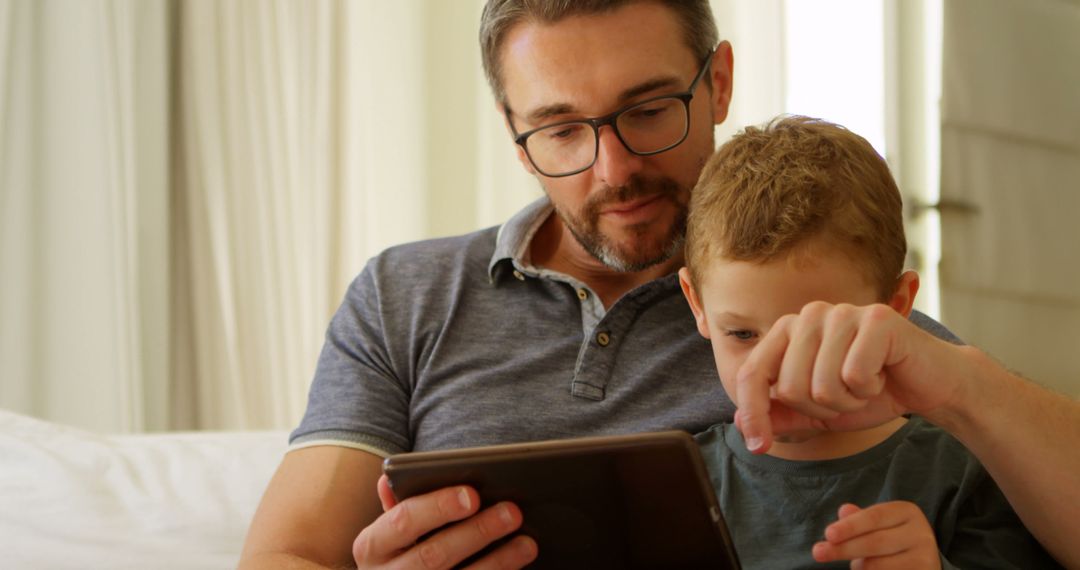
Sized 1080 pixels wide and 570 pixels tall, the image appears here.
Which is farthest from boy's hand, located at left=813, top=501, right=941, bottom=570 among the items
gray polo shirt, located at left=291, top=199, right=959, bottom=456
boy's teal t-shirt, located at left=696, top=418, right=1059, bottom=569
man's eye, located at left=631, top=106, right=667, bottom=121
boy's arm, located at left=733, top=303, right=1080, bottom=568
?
man's eye, located at left=631, top=106, right=667, bottom=121

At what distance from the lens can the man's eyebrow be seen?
1.56 m

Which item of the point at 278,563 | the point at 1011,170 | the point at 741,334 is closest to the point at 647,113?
the point at 741,334

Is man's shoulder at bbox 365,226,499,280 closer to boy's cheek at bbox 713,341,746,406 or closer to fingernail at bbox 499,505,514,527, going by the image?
boy's cheek at bbox 713,341,746,406

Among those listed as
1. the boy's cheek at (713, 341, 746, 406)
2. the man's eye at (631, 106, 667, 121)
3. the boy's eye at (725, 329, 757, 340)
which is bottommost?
the boy's cheek at (713, 341, 746, 406)

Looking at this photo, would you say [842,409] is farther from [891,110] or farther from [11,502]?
[891,110]

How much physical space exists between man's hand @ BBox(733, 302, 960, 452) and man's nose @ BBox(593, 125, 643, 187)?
64 centimetres

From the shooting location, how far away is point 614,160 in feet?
5.07

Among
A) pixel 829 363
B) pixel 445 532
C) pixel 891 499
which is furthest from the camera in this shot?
pixel 891 499

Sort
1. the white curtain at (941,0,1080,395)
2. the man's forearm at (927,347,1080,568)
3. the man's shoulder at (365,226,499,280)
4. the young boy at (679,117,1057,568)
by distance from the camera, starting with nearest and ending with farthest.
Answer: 1. the man's forearm at (927,347,1080,568)
2. the young boy at (679,117,1057,568)
3. the man's shoulder at (365,226,499,280)
4. the white curtain at (941,0,1080,395)

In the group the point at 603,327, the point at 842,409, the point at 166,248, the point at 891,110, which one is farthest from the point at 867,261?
the point at 166,248

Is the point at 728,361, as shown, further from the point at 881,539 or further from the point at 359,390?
the point at 359,390

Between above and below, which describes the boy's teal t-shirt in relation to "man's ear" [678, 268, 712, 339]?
below

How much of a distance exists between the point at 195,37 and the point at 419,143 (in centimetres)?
66

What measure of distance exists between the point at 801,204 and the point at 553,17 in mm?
605
